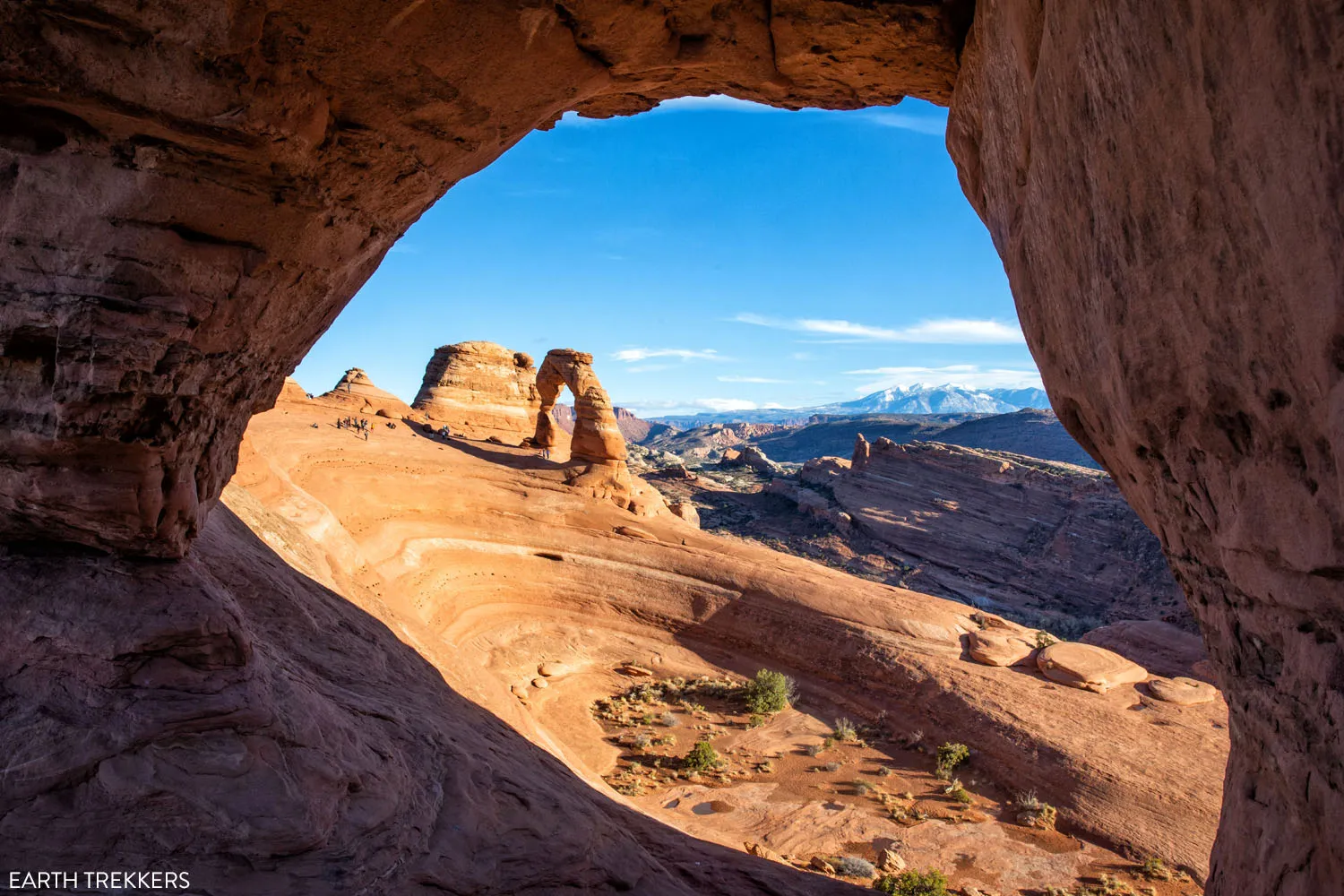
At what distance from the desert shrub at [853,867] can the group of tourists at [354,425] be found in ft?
52.9

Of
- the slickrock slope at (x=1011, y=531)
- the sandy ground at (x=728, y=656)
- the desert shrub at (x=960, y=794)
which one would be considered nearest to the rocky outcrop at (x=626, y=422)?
the slickrock slope at (x=1011, y=531)

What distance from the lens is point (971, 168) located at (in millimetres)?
5340

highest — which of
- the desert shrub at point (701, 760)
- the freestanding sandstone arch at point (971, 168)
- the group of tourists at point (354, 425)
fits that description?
the freestanding sandstone arch at point (971, 168)

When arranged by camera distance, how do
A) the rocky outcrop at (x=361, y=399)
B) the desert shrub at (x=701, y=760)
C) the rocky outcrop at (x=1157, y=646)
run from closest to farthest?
the desert shrub at (x=701, y=760) → the rocky outcrop at (x=1157, y=646) → the rocky outcrop at (x=361, y=399)

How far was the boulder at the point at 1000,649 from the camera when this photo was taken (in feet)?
49.2

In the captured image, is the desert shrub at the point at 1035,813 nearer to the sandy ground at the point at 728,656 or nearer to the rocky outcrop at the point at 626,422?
the sandy ground at the point at 728,656

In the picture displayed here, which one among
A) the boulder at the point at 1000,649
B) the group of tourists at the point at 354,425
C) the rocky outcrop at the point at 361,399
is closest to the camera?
the boulder at the point at 1000,649

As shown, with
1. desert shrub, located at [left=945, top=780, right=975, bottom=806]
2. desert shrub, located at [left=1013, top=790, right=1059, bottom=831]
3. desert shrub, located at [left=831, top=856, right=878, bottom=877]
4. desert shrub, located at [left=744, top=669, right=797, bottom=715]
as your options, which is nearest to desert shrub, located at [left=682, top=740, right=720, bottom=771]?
desert shrub, located at [left=744, top=669, right=797, bottom=715]

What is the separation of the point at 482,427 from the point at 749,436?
3966 inches

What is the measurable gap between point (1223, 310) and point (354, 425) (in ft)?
75.0

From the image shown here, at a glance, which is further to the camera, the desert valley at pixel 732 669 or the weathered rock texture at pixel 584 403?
the weathered rock texture at pixel 584 403

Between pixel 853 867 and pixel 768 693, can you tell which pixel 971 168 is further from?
pixel 768 693

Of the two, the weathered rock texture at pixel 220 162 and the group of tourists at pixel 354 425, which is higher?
the weathered rock texture at pixel 220 162

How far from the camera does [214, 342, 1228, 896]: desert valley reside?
10641 mm
